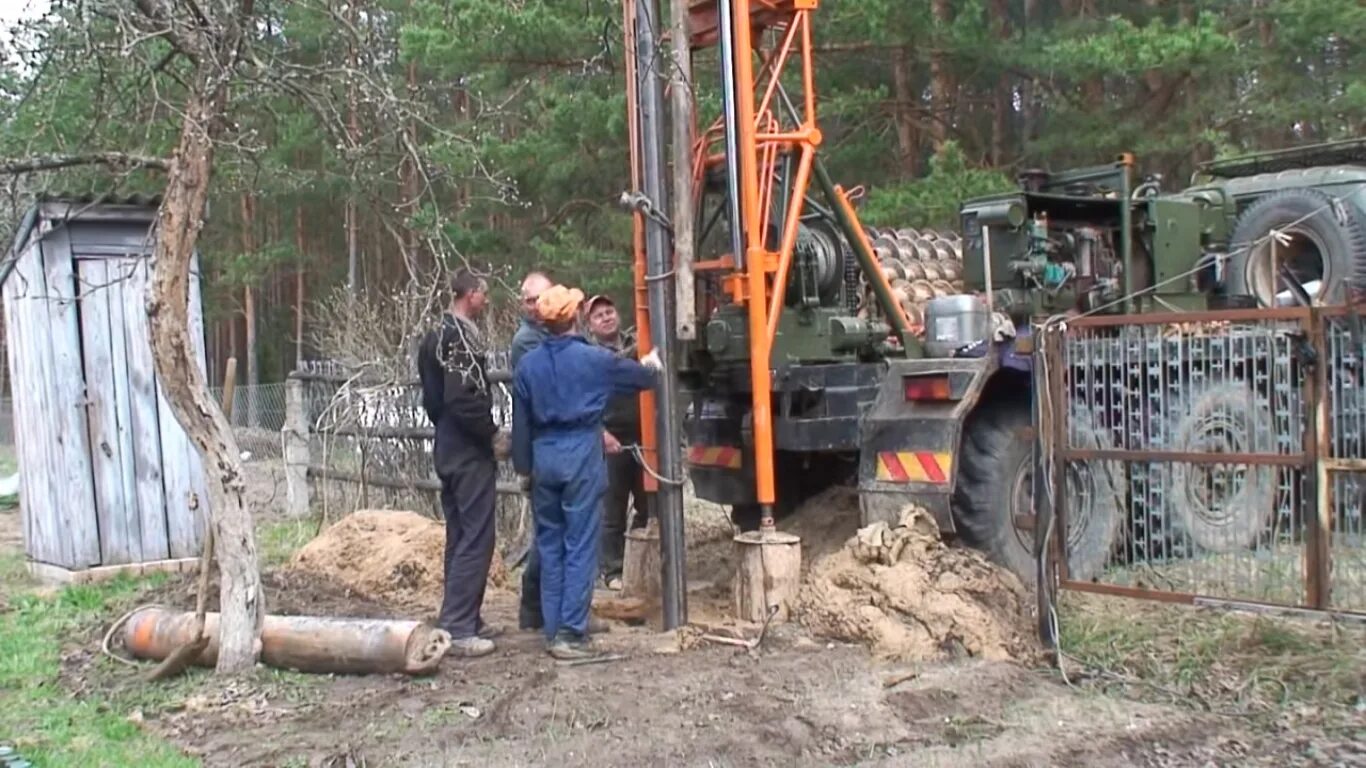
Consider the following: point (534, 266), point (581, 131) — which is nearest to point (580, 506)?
point (581, 131)

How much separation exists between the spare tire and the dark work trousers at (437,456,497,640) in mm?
5298

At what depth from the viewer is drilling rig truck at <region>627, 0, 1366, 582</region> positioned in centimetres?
684

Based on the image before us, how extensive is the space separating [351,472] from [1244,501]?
7.91 meters

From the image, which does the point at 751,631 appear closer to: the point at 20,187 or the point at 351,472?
the point at 20,187

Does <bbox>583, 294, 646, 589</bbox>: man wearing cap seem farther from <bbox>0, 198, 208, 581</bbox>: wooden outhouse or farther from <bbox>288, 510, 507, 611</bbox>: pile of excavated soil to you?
<bbox>0, 198, 208, 581</bbox>: wooden outhouse

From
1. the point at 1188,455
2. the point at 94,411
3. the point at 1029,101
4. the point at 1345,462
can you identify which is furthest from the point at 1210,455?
the point at 1029,101

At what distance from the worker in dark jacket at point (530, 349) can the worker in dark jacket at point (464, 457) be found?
0.91 ft

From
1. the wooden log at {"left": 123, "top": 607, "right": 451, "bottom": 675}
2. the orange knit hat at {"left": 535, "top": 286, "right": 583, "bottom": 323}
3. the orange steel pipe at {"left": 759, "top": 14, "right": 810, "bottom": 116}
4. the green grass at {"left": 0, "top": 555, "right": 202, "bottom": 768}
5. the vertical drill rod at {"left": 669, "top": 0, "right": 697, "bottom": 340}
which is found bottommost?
the green grass at {"left": 0, "top": 555, "right": 202, "bottom": 768}

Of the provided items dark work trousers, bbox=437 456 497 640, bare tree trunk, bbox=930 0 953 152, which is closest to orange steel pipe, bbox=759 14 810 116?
dark work trousers, bbox=437 456 497 640

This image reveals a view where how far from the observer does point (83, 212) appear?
8023 mm

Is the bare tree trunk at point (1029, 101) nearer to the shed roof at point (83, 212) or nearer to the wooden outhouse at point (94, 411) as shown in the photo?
the shed roof at point (83, 212)

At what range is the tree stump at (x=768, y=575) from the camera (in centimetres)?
671

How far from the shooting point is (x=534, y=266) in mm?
20359

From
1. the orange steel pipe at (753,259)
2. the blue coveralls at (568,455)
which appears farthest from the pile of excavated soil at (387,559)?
the orange steel pipe at (753,259)
